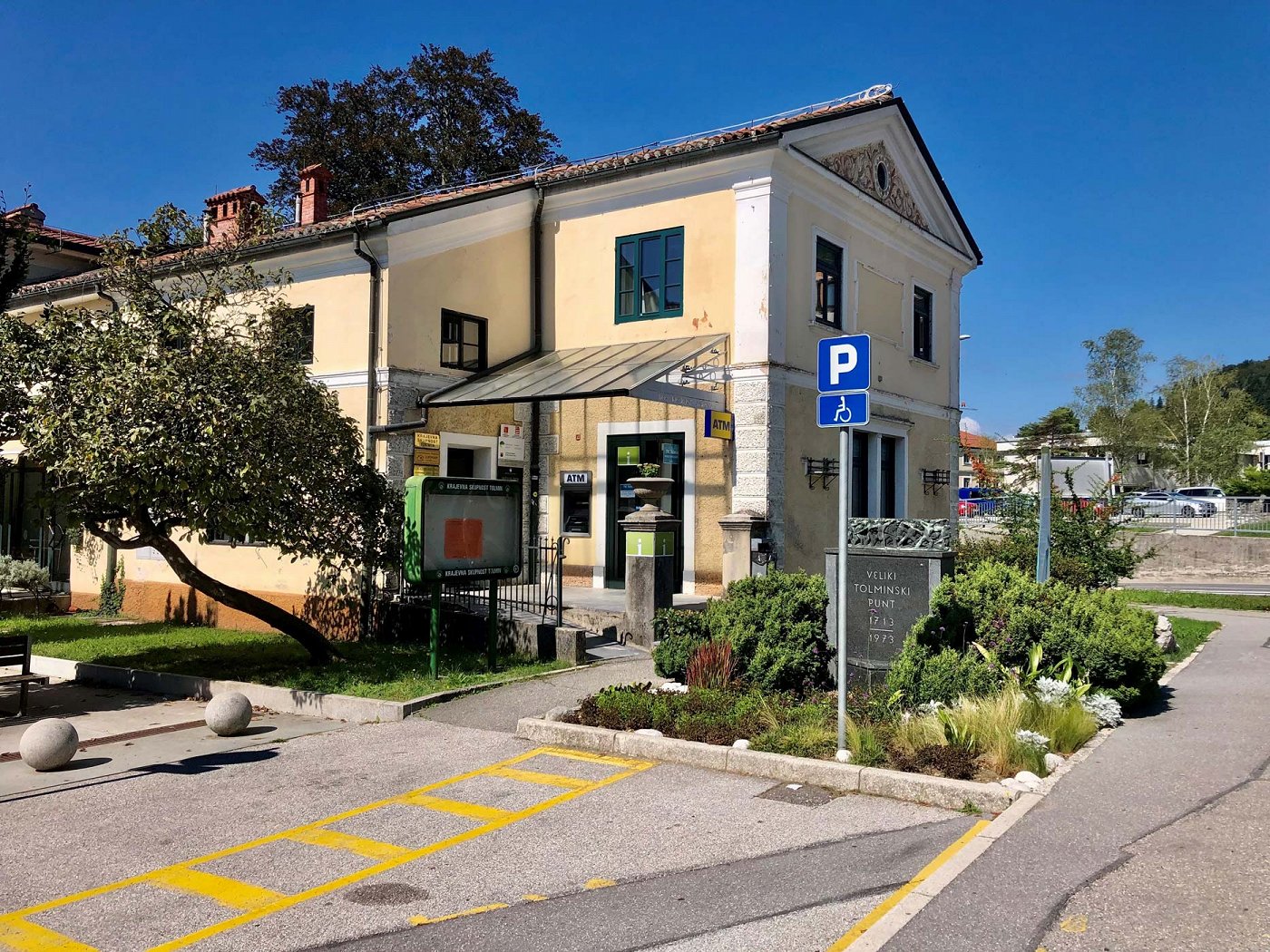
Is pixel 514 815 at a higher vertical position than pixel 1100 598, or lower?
lower

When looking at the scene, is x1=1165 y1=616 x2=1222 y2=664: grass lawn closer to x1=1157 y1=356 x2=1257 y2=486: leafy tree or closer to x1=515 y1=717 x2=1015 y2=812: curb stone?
x1=515 y1=717 x2=1015 y2=812: curb stone

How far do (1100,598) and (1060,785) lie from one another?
3487 mm

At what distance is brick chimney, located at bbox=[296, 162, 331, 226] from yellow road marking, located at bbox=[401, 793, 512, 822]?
53.4 ft

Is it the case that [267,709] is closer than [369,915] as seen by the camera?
No

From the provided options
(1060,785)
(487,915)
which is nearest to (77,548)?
(487,915)

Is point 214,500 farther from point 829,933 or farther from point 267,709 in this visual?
point 829,933

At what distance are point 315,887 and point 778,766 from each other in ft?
10.7

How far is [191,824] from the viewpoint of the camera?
21.2 feet

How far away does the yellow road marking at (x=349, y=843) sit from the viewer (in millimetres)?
5770

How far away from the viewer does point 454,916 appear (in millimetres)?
4789

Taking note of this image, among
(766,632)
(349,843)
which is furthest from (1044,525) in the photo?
(349,843)

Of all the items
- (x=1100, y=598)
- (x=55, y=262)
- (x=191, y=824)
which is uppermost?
(x=55, y=262)

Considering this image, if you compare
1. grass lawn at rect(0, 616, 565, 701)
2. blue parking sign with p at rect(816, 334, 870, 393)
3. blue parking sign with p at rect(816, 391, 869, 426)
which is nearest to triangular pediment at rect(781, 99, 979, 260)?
blue parking sign with p at rect(816, 334, 870, 393)

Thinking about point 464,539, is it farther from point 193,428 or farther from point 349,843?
point 349,843
